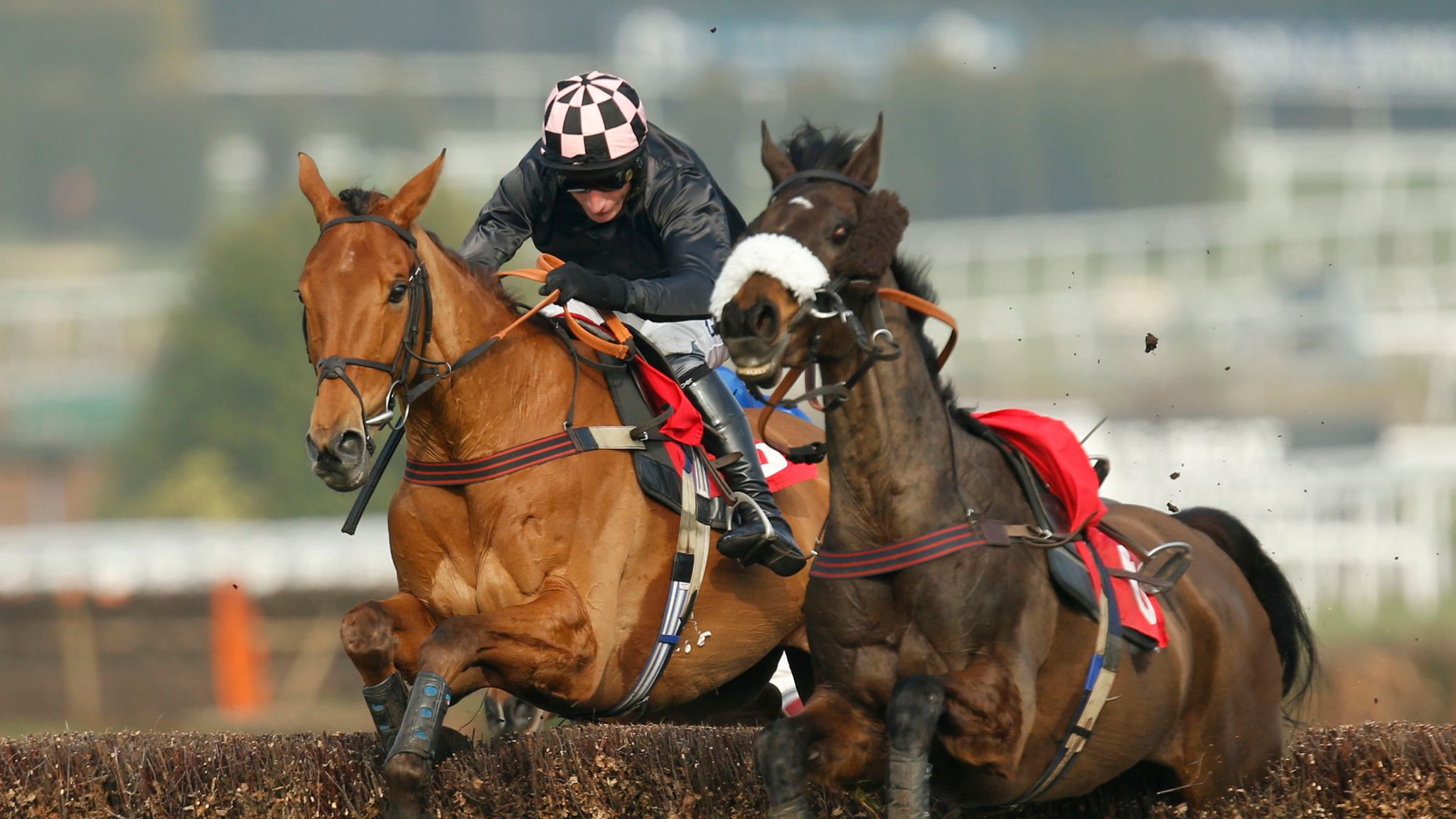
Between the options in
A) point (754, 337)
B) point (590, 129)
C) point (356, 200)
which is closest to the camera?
point (754, 337)

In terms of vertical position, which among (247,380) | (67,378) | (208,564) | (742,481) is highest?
(742,481)

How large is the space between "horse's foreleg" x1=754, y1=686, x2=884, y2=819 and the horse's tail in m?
2.25

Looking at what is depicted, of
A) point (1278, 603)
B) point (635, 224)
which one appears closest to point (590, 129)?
point (635, 224)

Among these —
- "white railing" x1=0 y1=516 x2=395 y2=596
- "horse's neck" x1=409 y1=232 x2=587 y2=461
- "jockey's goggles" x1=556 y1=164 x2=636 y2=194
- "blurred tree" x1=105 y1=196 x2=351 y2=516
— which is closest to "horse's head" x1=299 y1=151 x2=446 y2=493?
"horse's neck" x1=409 y1=232 x2=587 y2=461

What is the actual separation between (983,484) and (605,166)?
6.87ft

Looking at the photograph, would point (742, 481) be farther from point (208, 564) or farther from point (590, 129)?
point (208, 564)

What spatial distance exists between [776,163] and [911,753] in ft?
5.70

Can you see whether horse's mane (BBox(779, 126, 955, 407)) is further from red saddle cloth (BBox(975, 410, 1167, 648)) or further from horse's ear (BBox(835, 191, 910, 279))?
red saddle cloth (BBox(975, 410, 1167, 648))

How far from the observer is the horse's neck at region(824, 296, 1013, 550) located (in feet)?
18.5

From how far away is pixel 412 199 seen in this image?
652cm

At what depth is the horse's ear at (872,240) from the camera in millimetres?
5441

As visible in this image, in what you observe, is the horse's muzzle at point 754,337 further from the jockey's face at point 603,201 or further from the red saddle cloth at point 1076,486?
the jockey's face at point 603,201

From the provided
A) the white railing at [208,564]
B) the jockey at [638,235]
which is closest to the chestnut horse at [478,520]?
the jockey at [638,235]

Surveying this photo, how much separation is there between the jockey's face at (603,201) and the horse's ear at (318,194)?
1.09 metres
